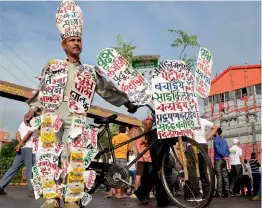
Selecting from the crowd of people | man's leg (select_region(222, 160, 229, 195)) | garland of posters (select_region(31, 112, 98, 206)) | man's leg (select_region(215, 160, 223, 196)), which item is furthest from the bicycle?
man's leg (select_region(222, 160, 229, 195))

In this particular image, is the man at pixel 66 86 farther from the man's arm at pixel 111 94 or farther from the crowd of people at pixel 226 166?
the crowd of people at pixel 226 166

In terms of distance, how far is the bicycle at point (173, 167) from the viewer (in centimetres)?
492

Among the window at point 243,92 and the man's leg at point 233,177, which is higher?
the window at point 243,92

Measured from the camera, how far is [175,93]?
5324 mm

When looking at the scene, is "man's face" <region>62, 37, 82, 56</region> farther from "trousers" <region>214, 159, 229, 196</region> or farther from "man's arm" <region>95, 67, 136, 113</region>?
"trousers" <region>214, 159, 229, 196</region>

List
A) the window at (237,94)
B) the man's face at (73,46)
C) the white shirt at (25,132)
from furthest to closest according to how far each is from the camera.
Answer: the window at (237,94), the white shirt at (25,132), the man's face at (73,46)

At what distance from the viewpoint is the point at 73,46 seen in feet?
13.7

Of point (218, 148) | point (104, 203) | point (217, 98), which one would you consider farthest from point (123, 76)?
point (217, 98)

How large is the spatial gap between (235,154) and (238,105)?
28.5 m

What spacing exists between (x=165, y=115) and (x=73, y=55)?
1656mm

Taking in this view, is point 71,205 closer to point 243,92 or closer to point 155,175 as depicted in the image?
point 155,175

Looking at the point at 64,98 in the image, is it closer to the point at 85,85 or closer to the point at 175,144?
the point at 85,85

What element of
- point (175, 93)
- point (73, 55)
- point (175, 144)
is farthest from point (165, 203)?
point (73, 55)

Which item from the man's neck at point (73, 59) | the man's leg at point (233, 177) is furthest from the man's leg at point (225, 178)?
the man's neck at point (73, 59)
